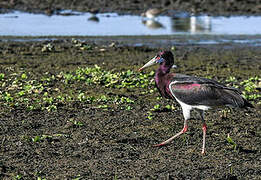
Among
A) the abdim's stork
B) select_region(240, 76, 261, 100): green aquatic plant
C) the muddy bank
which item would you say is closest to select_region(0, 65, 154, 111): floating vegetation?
select_region(240, 76, 261, 100): green aquatic plant

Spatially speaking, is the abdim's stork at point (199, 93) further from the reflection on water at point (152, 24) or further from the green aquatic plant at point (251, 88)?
the reflection on water at point (152, 24)

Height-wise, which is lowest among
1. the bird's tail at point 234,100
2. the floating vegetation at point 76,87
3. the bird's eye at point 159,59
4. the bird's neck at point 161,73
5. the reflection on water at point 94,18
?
the reflection on water at point 94,18

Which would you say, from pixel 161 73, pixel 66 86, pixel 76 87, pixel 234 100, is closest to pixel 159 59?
pixel 161 73

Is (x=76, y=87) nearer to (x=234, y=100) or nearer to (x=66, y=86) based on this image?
(x=66, y=86)

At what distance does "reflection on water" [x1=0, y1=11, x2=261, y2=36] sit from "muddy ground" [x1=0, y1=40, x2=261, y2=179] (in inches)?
280

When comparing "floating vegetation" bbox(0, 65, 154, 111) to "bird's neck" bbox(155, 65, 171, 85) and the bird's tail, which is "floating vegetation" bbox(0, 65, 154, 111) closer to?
"bird's neck" bbox(155, 65, 171, 85)

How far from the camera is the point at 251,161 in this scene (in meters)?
6.71

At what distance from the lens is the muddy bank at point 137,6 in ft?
86.0

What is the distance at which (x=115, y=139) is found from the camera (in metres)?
7.51

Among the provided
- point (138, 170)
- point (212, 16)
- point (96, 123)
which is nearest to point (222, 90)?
point (138, 170)

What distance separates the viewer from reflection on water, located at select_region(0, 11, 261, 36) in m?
19.0

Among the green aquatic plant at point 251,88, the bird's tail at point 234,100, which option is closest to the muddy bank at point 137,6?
the green aquatic plant at point 251,88

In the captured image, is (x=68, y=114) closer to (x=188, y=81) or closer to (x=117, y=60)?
(x=188, y=81)

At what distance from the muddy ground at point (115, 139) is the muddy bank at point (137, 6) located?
14.5 metres
